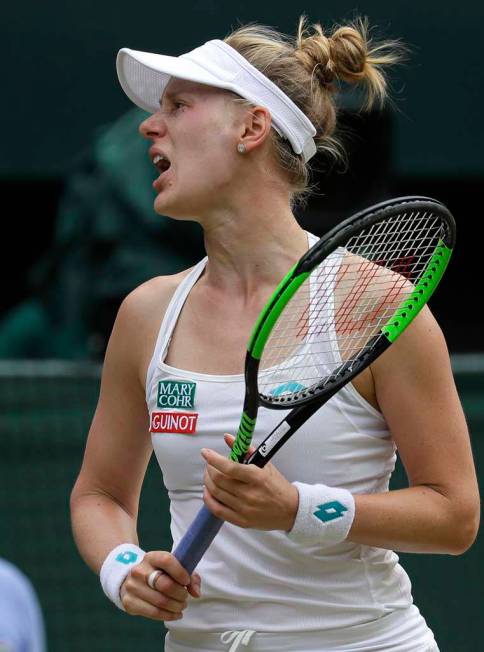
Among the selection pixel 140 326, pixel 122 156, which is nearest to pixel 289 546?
pixel 140 326

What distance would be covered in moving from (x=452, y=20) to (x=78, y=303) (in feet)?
5.76

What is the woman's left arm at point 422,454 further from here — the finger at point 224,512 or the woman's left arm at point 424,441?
the finger at point 224,512

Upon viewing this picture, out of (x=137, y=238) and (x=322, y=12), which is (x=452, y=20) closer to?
(x=322, y=12)

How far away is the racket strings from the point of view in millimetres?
2004

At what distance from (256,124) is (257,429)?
0.53 m

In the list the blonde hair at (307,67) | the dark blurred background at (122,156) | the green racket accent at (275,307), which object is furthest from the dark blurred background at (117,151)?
the green racket accent at (275,307)

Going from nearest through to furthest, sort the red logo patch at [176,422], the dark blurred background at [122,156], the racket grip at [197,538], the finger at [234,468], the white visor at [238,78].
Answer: the finger at [234,468] < the racket grip at [197,538] < the red logo patch at [176,422] < the white visor at [238,78] < the dark blurred background at [122,156]

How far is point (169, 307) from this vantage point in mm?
2215

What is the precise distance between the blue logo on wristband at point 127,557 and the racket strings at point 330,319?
14.0 inches

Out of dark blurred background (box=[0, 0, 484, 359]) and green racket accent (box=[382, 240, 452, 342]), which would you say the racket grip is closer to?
green racket accent (box=[382, 240, 452, 342])

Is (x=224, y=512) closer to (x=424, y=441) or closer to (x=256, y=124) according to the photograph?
(x=424, y=441)

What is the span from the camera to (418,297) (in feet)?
6.56

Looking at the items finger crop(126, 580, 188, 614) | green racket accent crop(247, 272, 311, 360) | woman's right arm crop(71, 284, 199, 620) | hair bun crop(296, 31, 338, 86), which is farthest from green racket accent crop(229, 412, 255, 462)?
hair bun crop(296, 31, 338, 86)

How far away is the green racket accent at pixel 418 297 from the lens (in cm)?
196
